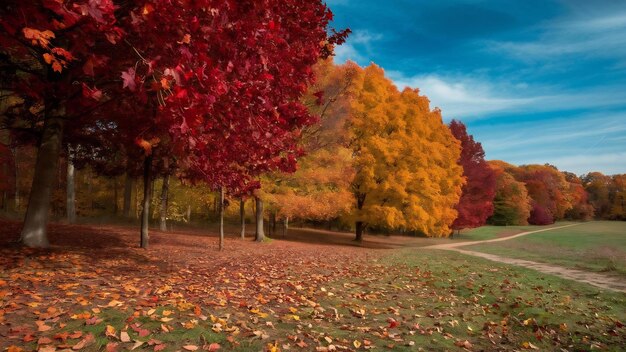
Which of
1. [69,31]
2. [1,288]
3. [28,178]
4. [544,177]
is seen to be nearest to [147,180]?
[1,288]

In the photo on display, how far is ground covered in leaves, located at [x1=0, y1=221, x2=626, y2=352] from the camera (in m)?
4.19

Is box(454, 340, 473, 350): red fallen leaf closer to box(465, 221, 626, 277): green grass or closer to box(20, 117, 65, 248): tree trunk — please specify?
box(20, 117, 65, 248): tree trunk

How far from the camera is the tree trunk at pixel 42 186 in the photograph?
8.22 m

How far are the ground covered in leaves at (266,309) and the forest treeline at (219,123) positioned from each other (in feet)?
6.70

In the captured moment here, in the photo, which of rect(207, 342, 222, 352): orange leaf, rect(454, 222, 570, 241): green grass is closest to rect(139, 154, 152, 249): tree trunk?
rect(207, 342, 222, 352): orange leaf

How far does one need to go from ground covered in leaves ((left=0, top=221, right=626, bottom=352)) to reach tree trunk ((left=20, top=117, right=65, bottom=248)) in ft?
1.47

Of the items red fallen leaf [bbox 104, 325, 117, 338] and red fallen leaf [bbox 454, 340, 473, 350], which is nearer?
red fallen leaf [bbox 104, 325, 117, 338]

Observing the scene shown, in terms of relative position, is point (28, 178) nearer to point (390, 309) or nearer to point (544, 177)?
point (390, 309)

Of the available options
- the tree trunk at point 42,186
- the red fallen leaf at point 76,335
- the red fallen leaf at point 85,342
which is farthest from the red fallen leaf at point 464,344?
the tree trunk at point 42,186

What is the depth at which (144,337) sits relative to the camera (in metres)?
4.04

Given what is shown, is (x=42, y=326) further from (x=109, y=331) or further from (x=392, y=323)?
(x=392, y=323)

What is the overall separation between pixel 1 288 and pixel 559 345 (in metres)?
7.60

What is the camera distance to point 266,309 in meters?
5.68

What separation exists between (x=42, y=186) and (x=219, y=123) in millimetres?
5368
